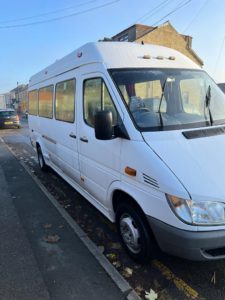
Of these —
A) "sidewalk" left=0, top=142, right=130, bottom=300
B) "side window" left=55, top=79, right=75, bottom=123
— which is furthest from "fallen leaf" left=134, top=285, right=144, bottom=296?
"side window" left=55, top=79, right=75, bottom=123

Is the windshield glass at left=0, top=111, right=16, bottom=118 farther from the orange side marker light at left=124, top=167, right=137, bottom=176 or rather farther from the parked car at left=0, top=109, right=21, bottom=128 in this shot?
the orange side marker light at left=124, top=167, right=137, bottom=176

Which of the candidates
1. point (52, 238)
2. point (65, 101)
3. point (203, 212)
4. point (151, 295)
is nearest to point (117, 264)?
point (151, 295)

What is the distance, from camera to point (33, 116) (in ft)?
26.8

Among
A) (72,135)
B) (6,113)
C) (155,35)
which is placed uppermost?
(155,35)

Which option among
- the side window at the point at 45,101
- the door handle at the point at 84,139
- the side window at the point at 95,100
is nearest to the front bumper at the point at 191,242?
the side window at the point at 95,100

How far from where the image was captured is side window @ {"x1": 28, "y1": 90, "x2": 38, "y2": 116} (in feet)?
25.5

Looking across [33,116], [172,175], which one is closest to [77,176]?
[172,175]

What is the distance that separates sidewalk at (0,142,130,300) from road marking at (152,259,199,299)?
23.4 inches

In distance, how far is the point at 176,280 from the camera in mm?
3016

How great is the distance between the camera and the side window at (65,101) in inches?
182

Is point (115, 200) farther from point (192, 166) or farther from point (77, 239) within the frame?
point (192, 166)

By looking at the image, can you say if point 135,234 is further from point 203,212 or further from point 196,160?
point 196,160

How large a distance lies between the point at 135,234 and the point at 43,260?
122cm

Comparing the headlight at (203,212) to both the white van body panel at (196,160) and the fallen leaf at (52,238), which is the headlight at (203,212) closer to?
the white van body panel at (196,160)
